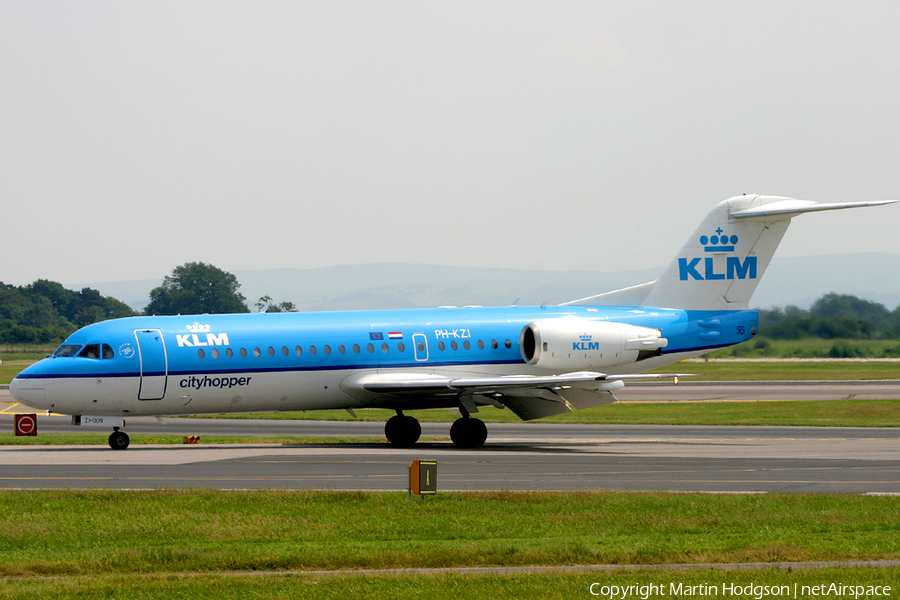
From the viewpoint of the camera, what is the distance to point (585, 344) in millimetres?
37344

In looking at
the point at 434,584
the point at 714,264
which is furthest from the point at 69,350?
the point at 434,584

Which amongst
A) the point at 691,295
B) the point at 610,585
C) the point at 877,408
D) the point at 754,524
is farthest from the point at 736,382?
the point at 610,585

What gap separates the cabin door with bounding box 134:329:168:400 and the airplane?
4cm

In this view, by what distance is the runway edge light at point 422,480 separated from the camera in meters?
20.8

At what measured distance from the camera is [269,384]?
3434cm

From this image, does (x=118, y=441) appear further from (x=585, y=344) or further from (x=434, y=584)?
(x=434, y=584)

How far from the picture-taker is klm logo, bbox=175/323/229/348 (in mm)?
33688

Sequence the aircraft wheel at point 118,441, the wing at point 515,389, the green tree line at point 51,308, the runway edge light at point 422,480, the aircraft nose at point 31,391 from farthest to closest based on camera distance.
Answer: the green tree line at point 51,308 → the wing at point 515,389 → the aircraft wheel at point 118,441 → the aircraft nose at point 31,391 → the runway edge light at point 422,480

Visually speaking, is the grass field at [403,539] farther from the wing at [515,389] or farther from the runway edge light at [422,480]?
the wing at [515,389]

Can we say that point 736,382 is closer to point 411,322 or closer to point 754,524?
point 411,322

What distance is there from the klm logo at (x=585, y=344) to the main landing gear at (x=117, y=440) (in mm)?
13903

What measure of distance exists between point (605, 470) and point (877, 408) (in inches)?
1142

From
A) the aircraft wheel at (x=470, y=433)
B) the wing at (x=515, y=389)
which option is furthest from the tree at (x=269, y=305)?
the aircraft wheel at (x=470, y=433)

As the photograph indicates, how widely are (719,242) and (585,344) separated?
670 cm
